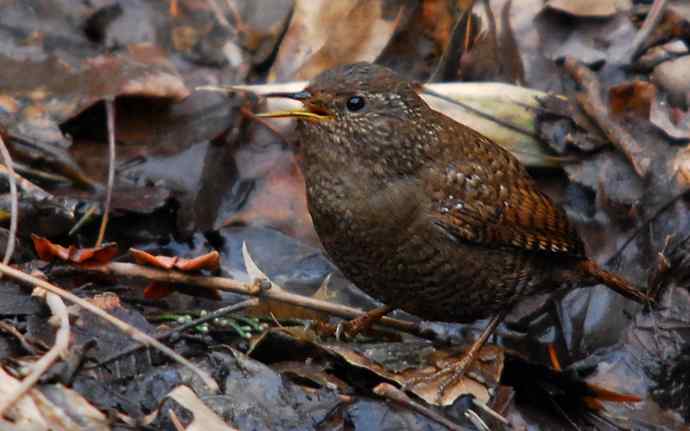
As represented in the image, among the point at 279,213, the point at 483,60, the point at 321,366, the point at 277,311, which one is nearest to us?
the point at 321,366

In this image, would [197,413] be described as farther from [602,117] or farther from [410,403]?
[602,117]

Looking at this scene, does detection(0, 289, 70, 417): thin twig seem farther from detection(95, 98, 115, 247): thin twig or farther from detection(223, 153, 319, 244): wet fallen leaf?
detection(223, 153, 319, 244): wet fallen leaf

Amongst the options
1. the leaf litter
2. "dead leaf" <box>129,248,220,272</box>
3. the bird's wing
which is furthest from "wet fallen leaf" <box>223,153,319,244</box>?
the bird's wing

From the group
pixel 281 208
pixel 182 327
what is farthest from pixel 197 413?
pixel 281 208

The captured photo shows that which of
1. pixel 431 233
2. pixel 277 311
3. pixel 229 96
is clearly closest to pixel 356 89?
pixel 431 233

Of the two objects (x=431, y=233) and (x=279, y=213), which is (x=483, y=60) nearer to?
(x=279, y=213)

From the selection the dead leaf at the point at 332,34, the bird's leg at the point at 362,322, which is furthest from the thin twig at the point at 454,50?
the bird's leg at the point at 362,322

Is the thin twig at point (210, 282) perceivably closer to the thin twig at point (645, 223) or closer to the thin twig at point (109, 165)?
the thin twig at point (109, 165)
